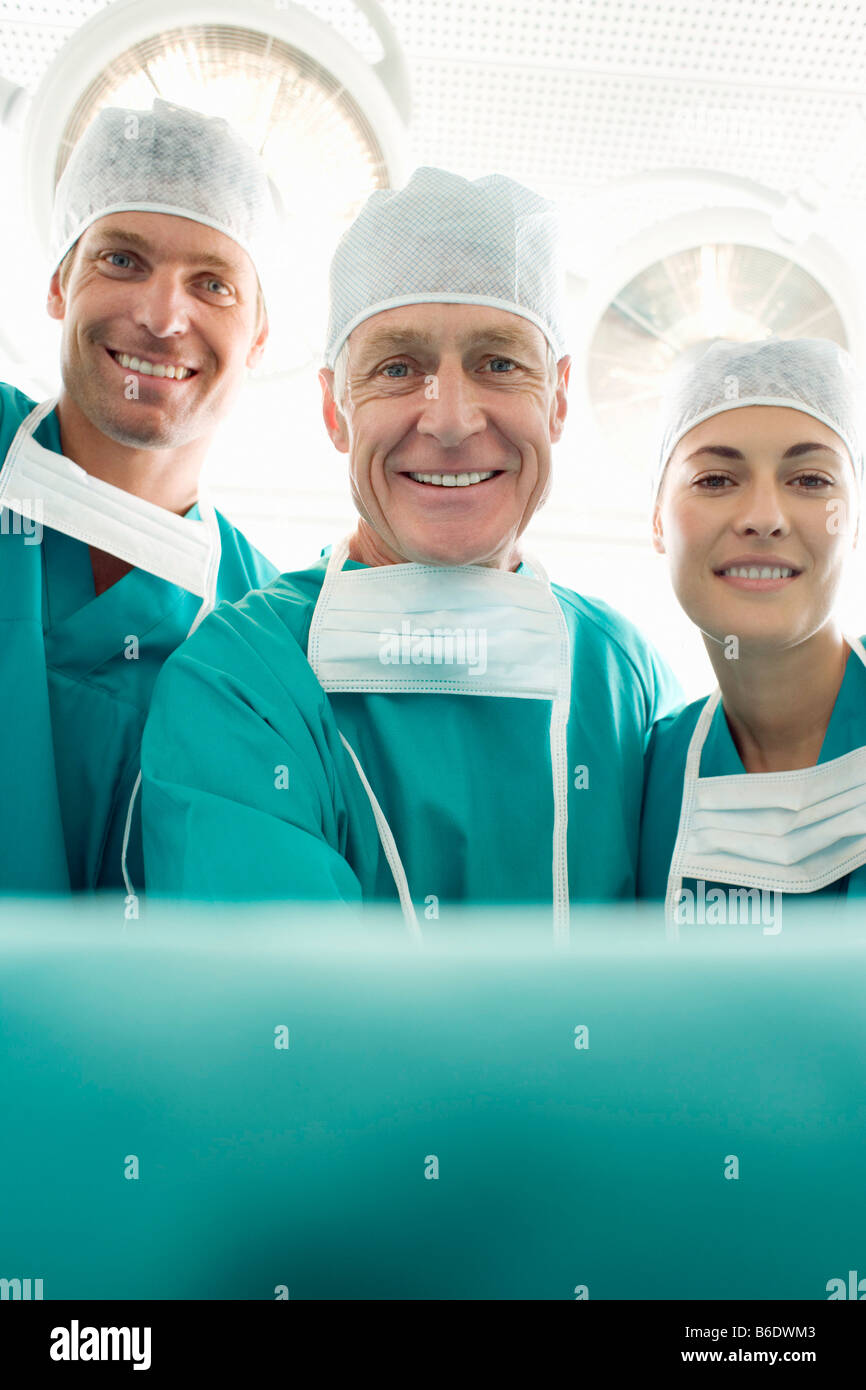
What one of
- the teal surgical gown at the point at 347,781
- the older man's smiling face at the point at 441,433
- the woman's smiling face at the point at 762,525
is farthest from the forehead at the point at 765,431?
the teal surgical gown at the point at 347,781

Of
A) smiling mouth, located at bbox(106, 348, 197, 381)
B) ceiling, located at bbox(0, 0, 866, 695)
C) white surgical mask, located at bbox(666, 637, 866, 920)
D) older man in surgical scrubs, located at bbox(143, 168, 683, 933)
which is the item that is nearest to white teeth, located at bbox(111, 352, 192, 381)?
smiling mouth, located at bbox(106, 348, 197, 381)

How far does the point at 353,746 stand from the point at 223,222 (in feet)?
2.53

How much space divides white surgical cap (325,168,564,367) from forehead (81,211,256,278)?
23 cm

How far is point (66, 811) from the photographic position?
1401 mm

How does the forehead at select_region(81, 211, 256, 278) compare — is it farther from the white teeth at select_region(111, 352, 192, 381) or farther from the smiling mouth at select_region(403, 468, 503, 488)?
the smiling mouth at select_region(403, 468, 503, 488)

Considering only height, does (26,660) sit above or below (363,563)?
below

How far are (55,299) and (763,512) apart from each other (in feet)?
3.43

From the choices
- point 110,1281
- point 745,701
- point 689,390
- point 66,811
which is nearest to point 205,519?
point 66,811

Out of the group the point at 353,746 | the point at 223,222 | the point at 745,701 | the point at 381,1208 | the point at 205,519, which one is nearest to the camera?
the point at 381,1208

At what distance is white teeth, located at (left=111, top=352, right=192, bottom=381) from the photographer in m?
1.50

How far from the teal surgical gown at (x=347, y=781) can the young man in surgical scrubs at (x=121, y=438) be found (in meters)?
0.22

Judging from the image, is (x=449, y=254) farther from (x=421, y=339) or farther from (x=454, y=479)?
(x=454, y=479)
